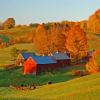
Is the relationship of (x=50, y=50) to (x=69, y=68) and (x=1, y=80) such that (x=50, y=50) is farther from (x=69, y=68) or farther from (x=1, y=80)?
(x=1, y=80)

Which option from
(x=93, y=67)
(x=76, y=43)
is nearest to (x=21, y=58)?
(x=76, y=43)

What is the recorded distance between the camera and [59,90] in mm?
47375

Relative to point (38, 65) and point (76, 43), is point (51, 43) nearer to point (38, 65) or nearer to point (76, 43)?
point (76, 43)

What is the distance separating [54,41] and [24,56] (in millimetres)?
9967

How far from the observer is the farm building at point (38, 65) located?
95625 mm

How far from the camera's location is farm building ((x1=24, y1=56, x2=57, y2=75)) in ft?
314

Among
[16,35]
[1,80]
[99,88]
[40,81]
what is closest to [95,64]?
[40,81]

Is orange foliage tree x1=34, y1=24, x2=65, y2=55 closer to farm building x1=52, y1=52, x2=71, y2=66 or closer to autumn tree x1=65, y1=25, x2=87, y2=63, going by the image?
farm building x1=52, y1=52, x2=71, y2=66

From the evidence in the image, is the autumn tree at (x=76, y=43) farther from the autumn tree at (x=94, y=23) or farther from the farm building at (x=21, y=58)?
the autumn tree at (x=94, y=23)

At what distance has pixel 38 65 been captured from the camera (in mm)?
96438

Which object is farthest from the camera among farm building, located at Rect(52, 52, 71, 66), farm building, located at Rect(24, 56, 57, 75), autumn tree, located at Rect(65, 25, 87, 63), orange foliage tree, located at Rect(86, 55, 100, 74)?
farm building, located at Rect(52, 52, 71, 66)

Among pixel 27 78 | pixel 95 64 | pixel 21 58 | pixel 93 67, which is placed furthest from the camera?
pixel 21 58

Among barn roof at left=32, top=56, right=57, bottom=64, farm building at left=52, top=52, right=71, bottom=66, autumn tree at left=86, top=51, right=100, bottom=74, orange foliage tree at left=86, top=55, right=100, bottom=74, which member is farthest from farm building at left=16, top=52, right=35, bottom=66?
autumn tree at left=86, top=51, right=100, bottom=74

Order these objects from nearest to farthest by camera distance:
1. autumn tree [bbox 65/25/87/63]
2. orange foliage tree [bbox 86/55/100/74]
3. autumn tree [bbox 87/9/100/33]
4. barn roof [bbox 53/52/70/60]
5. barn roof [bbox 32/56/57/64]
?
orange foliage tree [bbox 86/55/100/74] < barn roof [bbox 32/56/57/64] < autumn tree [bbox 65/25/87/63] < barn roof [bbox 53/52/70/60] < autumn tree [bbox 87/9/100/33]
